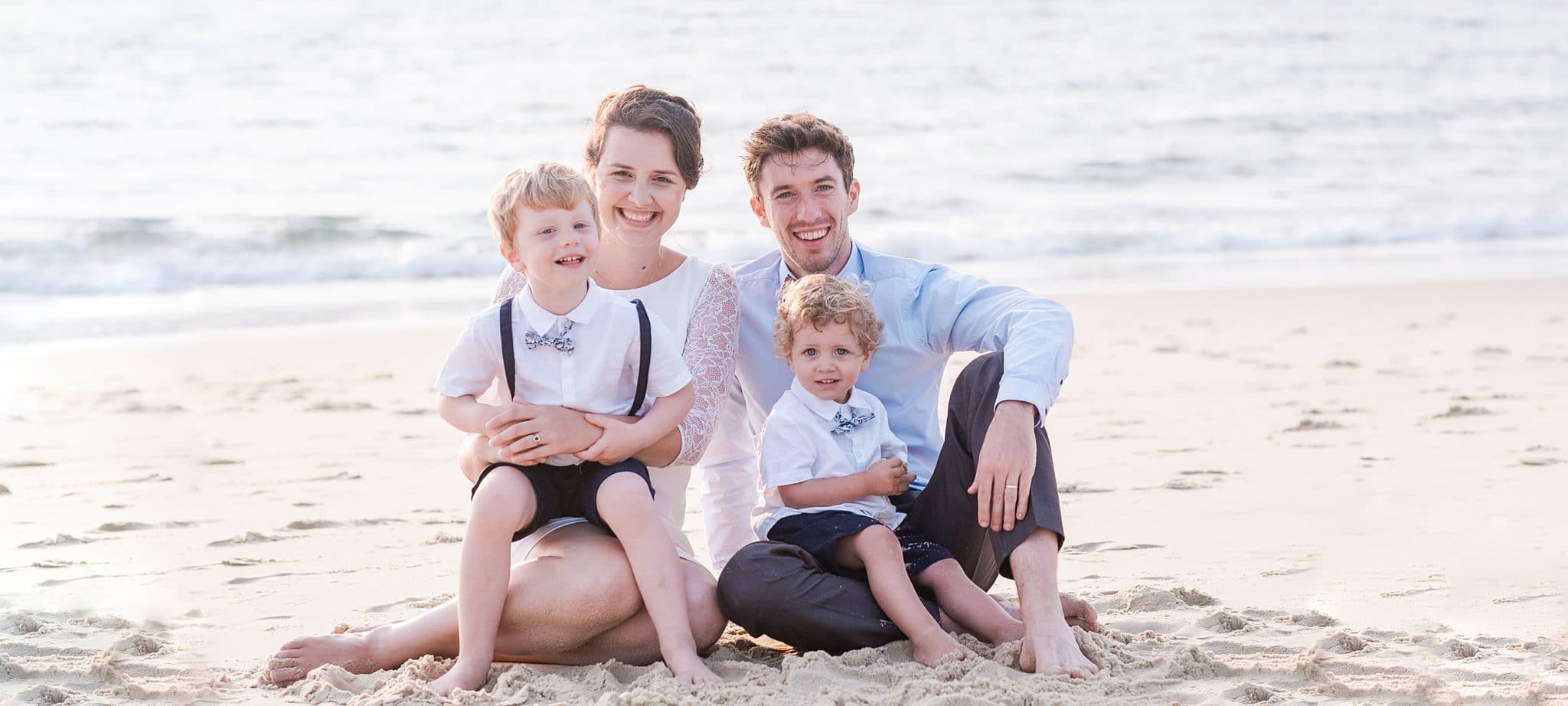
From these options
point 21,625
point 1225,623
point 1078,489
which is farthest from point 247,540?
point 1225,623

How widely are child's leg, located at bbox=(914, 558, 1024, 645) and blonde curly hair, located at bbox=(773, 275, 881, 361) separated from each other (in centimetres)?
54

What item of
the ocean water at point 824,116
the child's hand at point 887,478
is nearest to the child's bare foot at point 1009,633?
the child's hand at point 887,478

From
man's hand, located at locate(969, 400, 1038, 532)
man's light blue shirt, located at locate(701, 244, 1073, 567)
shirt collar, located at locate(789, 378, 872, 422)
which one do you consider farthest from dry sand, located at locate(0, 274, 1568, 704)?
shirt collar, located at locate(789, 378, 872, 422)

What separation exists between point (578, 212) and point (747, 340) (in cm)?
71

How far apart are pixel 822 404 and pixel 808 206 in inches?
20.6

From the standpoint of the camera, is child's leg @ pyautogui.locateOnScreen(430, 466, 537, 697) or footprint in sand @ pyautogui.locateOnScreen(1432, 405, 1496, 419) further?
footprint in sand @ pyautogui.locateOnScreen(1432, 405, 1496, 419)

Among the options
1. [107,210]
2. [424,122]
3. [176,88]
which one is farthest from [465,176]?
[176,88]

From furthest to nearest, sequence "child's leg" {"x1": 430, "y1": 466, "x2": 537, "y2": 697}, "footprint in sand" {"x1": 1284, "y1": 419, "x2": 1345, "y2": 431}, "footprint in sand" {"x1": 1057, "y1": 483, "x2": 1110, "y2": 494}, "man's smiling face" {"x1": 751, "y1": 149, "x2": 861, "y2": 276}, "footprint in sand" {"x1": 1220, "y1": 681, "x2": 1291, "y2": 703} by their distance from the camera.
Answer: "footprint in sand" {"x1": 1284, "y1": 419, "x2": 1345, "y2": 431} < "footprint in sand" {"x1": 1057, "y1": 483, "x2": 1110, "y2": 494} < "man's smiling face" {"x1": 751, "y1": 149, "x2": 861, "y2": 276} < "child's leg" {"x1": 430, "y1": 466, "x2": 537, "y2": 697} < "footprint in sand" {"x1": 1220, "y1": 681, "x2": 1291, "y2": 703}

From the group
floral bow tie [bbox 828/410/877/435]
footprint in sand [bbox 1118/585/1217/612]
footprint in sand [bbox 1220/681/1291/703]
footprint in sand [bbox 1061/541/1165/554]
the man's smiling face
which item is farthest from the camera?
footprint in sand [bbox 1061/541/1165/554]

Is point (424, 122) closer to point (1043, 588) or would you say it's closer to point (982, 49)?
point (982, 49)

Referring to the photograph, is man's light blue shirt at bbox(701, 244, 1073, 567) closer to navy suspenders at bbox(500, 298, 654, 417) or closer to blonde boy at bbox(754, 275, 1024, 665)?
blonde boy at bbox(754, 275, 1024, 665)

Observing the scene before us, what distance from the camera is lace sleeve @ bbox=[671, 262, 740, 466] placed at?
3.29 m

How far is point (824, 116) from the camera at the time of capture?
61.2 ft

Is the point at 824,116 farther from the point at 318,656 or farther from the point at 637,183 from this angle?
the point at 318,656
